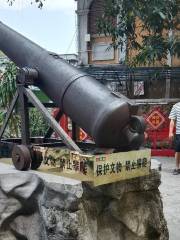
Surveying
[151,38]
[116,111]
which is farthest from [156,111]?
[116,111]

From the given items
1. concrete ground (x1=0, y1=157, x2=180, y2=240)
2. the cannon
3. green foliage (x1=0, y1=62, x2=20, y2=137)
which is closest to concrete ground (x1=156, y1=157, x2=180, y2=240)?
concrete ground (x1=0, y1=157, x2=180, y2=240)

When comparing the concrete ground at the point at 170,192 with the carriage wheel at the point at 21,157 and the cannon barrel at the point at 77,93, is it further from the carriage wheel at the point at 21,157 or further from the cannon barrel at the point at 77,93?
the cannon barrel at the point at 77,93

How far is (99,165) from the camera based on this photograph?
394 centimetres

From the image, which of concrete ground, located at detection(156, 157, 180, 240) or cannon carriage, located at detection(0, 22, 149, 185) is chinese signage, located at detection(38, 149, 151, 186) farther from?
concrete ground, located at detection(156, 157, 180, 240)

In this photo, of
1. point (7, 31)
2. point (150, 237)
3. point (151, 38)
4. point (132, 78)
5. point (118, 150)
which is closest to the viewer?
point (118, 150)

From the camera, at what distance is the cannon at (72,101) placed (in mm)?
4121

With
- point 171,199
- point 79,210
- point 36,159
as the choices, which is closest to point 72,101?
point 36,159

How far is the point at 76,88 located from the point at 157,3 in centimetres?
557

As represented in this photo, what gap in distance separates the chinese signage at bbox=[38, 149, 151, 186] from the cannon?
12 centimetres

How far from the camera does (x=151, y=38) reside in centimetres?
1065

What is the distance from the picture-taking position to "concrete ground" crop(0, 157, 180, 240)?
418 centimetres

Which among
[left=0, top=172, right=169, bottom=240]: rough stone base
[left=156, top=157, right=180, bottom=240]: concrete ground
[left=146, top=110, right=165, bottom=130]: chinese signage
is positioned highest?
[left=0, top=172, right=169, bottom=240]: rough stone base

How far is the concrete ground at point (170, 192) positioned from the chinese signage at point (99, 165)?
128 millimetres

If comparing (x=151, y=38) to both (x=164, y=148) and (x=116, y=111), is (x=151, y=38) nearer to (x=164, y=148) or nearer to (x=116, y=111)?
(x=164, y=148)
